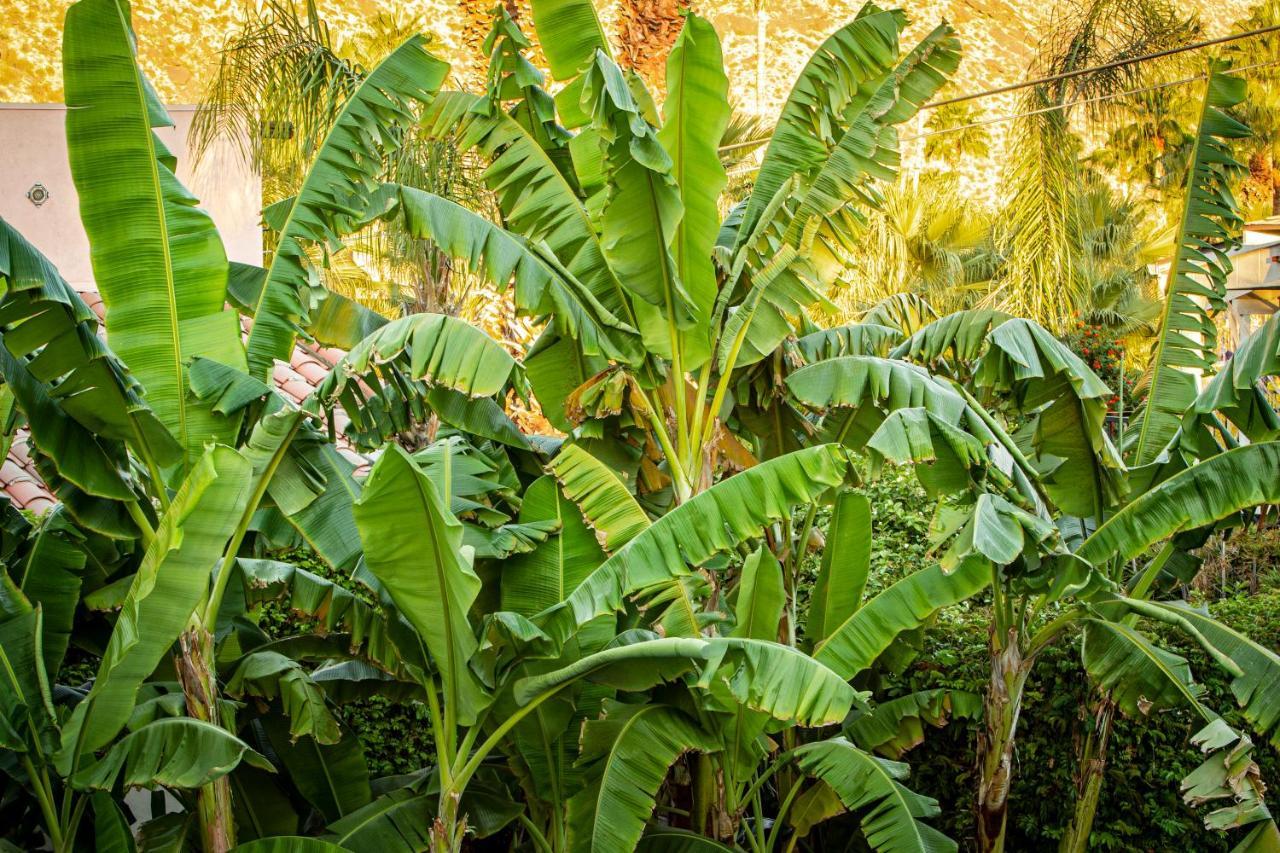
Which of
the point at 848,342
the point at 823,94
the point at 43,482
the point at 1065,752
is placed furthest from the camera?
the point at 43,482

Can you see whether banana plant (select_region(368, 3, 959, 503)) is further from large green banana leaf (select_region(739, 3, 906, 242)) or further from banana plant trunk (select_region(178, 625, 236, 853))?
banana plant trunk (select_region(178, 625, 236, 853))

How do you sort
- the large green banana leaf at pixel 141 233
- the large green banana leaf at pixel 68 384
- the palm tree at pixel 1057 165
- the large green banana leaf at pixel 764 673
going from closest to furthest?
the large green banana leaf at pixel 68 384 → the large green banana leaf at pixel 764 673 → the large green banana leaf at pixel 141 233 → the palm tree at pixel 1057 165

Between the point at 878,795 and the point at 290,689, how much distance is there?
311 cm

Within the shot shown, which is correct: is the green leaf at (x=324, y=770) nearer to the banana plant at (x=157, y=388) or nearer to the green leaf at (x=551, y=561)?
the banana plant at (x=157, y=388)

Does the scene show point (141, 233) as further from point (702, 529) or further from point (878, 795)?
point (878, 795)

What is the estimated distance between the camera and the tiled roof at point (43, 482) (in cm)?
862

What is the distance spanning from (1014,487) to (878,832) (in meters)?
2.06

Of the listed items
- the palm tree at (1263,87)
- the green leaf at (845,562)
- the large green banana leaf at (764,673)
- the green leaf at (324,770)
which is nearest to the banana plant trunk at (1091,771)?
the green leaf at (845,562)

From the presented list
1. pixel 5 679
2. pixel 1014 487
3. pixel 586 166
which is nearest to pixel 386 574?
pixel 5 679

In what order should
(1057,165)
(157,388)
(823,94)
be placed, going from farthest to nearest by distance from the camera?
(1057,165) → (823,94) → (157,388)

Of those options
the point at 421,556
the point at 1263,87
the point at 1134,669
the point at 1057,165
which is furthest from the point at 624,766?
the point at 1263,87

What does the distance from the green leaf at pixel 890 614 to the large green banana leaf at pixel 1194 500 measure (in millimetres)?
797

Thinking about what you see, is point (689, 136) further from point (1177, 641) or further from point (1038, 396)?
point (1177, 641)

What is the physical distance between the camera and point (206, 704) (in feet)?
18.2
